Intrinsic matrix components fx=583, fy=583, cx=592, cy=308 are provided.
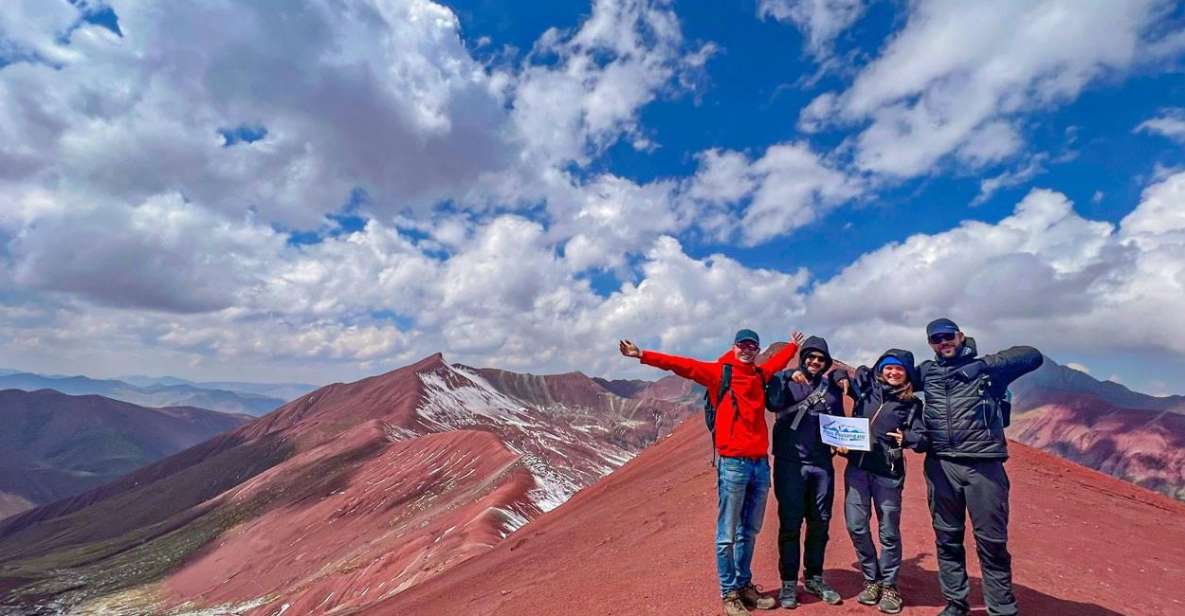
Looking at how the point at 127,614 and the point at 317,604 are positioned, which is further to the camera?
the point at 127,614

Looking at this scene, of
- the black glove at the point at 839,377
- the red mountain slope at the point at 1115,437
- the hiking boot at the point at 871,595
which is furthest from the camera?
the red mountain slope at the point at 1115,437

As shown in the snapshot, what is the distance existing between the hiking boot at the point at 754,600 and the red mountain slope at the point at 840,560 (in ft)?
1.17

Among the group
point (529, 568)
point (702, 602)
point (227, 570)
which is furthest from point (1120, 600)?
point (227, 570)

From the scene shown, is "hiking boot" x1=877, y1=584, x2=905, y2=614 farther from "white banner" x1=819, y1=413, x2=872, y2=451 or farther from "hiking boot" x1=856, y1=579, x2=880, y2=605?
"white banner" x1=819, y1=413, x2=872, y2=451

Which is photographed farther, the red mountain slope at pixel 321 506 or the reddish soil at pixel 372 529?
the red mountain slope at pixel 321 506

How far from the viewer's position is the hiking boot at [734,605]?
563cm

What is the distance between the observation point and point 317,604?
33312 millimetres

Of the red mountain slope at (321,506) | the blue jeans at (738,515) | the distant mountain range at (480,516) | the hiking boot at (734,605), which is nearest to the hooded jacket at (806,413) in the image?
the blue jeans at (738,515)

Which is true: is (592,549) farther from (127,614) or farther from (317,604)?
(127,614)

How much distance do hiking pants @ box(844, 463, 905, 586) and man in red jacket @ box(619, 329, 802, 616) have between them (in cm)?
89

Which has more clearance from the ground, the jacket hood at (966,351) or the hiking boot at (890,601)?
the jacket hood at (966,351)

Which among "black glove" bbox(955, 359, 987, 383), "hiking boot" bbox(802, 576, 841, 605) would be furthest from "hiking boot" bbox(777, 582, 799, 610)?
"black glove" bbox(955, 359, 987, 383)

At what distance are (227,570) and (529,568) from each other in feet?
202

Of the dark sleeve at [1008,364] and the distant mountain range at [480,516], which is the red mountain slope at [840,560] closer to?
the distant mountain range at [480,516]
